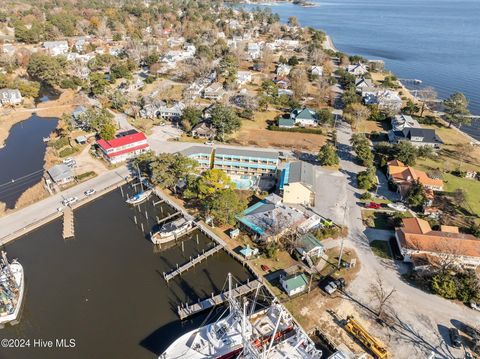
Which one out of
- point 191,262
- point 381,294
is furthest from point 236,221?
point 381,294

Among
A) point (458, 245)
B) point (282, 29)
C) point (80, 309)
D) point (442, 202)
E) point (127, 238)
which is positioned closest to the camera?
point (80, 309)

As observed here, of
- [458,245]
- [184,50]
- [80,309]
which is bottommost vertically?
[80,309]

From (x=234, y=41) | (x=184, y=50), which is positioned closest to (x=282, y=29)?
(x=234, y=41)

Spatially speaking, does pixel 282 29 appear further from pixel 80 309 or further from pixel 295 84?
pixel 80 309

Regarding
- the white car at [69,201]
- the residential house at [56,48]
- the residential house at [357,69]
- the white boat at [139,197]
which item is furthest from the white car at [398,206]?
the residential house at [56,48]

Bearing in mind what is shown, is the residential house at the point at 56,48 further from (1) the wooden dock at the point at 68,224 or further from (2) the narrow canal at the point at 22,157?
(1) the wooden dock at the point at 68,224

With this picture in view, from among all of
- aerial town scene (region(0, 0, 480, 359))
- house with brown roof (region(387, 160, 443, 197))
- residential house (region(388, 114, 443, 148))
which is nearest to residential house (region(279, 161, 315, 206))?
aerial town scene (region(0, 0, 480, 359))
